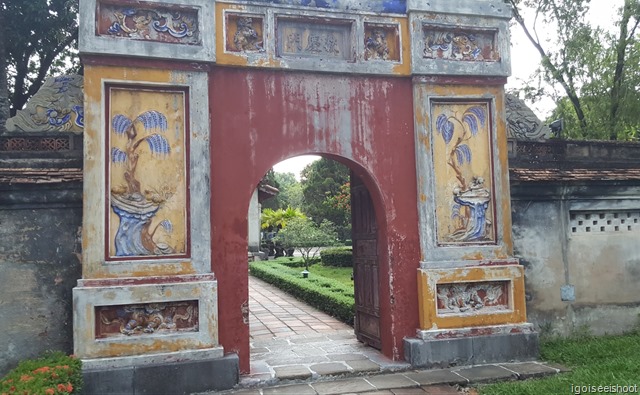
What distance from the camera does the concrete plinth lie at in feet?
17.4

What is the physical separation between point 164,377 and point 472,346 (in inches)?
141

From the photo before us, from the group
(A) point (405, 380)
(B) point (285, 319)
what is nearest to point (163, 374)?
(A) point (405, 380)

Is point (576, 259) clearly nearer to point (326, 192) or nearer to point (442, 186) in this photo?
point (442, 186)

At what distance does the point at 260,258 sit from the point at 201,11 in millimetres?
19387

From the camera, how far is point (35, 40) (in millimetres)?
12391

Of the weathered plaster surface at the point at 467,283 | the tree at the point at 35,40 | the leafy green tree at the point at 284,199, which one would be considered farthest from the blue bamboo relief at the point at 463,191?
the leafy green tree at the point at 284,199

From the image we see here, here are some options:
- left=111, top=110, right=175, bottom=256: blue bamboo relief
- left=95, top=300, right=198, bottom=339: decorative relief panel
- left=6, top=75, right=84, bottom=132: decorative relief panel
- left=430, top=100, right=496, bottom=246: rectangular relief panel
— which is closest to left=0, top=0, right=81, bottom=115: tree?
left=6, top=75, right=84, bottom=132: decorative relief panel

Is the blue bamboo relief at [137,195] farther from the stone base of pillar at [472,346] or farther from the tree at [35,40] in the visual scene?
the tree at [35,40]

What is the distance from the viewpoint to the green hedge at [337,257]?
20595 millimetres

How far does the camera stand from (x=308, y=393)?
542 cm

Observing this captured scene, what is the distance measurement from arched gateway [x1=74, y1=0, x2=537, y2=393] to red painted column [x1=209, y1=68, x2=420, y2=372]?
0.06ft

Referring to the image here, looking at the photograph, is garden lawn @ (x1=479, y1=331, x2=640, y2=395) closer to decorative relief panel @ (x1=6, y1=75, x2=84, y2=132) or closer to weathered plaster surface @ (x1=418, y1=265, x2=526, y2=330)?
weathered plaster surface @ (x1=418, y1=265, x2=526, y2=330)

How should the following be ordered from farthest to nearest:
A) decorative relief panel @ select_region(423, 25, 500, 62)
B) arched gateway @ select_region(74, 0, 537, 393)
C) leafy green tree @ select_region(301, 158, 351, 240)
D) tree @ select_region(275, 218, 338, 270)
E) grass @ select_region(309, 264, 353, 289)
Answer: leafy green tree @ select_region(301, 158, 351, 240)
tree @ select_region(275, 218, 338, 270)
grass @ select_region(309, 264, 353, 289)
decorative relief panel @ select_region(423, 25, 500, 62)
arched gateway @ select_region(74, 0, 537, 393)

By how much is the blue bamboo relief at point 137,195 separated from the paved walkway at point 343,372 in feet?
6.00
